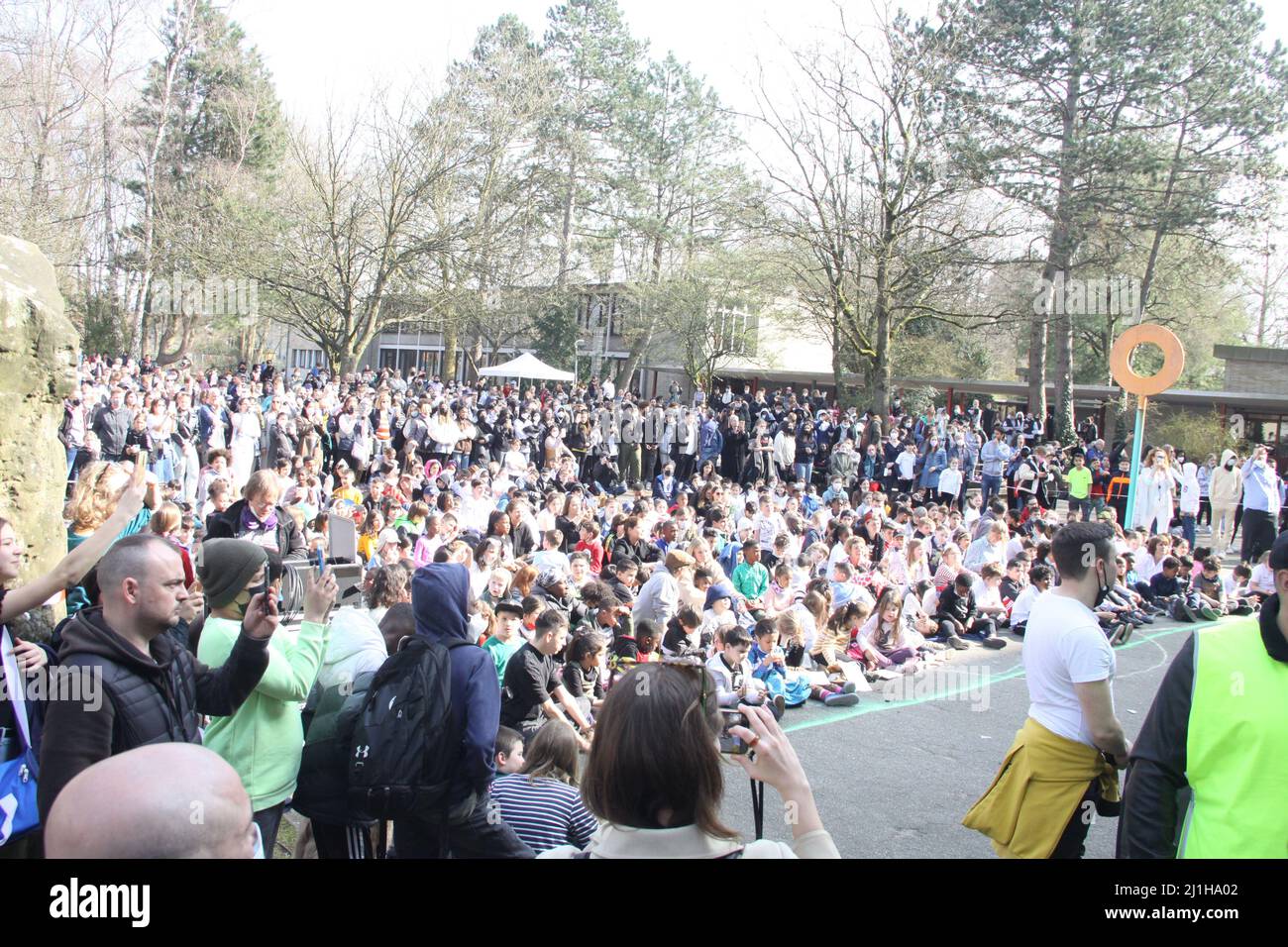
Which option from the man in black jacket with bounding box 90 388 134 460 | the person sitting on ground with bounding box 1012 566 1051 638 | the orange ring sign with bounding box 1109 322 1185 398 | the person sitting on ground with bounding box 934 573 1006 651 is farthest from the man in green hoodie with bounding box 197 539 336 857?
the man in black jacket with bounding box 90 388 134 460

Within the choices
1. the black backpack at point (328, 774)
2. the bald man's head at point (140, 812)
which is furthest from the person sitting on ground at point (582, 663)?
the bald man's head at point (140, 812)

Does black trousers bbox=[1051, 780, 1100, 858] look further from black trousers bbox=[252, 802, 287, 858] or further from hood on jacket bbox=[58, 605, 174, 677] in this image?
hood on jacket bbox=[58, 605, 174, 677]

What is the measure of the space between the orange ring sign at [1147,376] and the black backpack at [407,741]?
9325 mm

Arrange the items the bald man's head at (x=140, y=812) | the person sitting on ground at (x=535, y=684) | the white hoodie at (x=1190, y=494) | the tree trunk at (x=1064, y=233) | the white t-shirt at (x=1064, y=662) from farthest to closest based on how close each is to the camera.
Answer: the tree trunk at (x=1064, y=233), the white hoodie at (x=1190, y=494), the person sitting on ground at (x=535, y=684), the white t-shirt at (x=1064, y=662), the bald man's head at (x=140, y=812)

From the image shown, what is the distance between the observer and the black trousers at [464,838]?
3271 millimetres

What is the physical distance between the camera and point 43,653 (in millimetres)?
3156

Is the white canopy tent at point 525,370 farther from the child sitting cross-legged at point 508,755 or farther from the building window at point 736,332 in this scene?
the child sitting cross-legged at point 508,755

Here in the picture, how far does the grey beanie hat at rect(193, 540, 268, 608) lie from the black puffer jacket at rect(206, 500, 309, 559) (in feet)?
10.2

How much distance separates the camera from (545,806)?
12.7ft

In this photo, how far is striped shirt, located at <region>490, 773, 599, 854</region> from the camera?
3779mm

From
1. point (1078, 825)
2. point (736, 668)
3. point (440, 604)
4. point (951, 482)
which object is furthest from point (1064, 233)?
point (440, 604)

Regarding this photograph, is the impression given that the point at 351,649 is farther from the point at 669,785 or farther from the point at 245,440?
the point at 245,440

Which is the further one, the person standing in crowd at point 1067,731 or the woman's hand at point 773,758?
the person standing in crowd at point 1067,731

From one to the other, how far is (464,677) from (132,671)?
98cm
